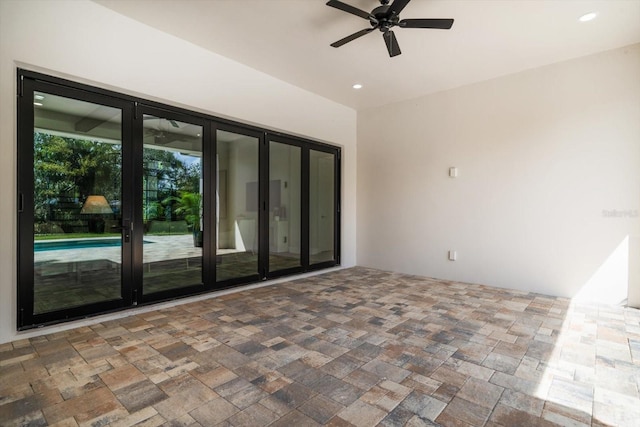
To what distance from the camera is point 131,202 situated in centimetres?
348

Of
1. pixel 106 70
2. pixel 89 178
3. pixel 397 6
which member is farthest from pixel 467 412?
pixel 106 70

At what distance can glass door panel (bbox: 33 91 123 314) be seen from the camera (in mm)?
2955

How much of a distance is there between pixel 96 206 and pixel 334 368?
9.17 ft

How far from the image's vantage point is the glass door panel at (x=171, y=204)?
12.0ft

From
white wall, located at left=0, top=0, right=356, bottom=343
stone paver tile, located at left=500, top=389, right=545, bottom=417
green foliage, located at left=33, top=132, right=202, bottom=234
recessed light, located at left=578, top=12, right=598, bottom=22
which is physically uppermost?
recessed light, located at left=578, top=12, right=598, bottom=22

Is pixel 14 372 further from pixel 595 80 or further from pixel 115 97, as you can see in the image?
pixel 595 80

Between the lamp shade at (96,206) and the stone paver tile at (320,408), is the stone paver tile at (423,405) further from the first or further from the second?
the lamp shade at (96,206)

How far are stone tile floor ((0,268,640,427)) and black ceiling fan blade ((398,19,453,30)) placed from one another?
2.80m

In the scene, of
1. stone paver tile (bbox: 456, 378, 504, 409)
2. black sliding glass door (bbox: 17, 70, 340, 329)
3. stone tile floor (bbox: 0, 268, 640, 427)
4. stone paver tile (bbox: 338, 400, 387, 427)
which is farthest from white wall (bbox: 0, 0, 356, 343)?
stone paver tile (bbox: 456, 378, 504, 409)

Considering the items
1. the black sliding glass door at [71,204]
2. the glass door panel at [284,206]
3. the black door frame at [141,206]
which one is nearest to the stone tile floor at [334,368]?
the black door frame at [141,206]

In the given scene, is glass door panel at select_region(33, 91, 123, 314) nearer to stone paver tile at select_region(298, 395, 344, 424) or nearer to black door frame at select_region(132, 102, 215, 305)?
black door frame at select_region(132, 102, 215, 305)

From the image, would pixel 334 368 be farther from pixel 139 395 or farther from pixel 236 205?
pixel 236 205

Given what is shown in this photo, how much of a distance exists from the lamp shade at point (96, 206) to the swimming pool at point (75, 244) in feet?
0.92

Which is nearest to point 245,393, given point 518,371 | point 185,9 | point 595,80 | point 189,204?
point 518,371
